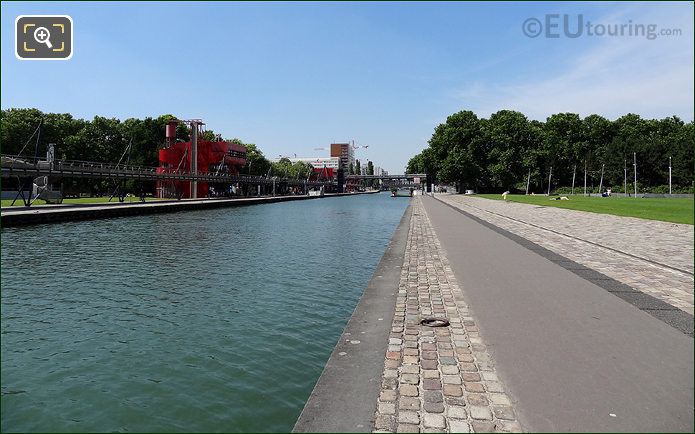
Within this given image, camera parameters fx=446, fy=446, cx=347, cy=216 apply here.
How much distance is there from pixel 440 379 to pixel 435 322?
2.10m

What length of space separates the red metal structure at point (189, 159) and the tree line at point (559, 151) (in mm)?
48001

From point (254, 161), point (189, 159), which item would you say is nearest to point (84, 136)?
point (189, 159)

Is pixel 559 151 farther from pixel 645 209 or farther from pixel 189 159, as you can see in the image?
pixel 189 159

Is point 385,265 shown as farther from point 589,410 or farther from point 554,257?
point 589,410

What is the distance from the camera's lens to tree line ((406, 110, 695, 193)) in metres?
92.2

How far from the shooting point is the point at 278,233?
26.4m

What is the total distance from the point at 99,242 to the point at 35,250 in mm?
3052

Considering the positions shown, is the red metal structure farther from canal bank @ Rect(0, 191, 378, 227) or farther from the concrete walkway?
the concrete walkway

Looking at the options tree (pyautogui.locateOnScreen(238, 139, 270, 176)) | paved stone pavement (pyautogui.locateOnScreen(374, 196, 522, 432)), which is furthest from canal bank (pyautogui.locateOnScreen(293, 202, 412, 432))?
tree (pyautogui.locateOnScreen(238, 139, 270, 176))

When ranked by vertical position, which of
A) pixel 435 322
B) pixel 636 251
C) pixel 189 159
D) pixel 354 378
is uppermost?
pixel 189 159

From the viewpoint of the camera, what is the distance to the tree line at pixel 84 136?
69.9 metres

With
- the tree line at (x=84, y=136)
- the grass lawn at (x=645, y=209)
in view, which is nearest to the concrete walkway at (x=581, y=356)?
the grass lawn at (x=645, y=209)

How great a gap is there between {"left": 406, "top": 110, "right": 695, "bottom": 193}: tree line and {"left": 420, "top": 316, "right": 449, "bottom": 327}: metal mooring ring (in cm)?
9003

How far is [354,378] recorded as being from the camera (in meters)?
5.01
